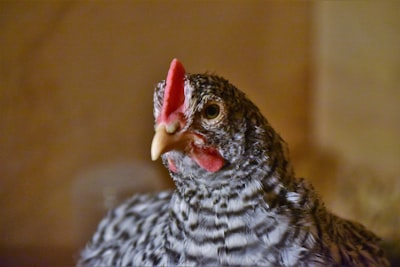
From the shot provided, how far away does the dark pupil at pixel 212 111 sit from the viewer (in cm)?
65

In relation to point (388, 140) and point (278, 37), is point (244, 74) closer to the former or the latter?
point (278, 37)

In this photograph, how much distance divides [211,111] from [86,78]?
450 mm

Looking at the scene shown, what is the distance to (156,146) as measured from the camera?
2.01ft

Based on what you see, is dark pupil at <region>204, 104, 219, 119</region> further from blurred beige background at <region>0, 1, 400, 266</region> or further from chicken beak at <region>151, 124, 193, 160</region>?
blurred beige background at <region>0, 1, 400, 266</region>

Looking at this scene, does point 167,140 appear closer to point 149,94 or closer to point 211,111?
point 211,111

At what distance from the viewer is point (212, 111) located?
0.65 metres

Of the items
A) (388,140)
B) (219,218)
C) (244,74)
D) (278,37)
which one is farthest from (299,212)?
(388,140)

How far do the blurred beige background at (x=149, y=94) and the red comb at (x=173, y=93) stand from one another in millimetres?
287

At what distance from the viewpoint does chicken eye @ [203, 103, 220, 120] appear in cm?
65

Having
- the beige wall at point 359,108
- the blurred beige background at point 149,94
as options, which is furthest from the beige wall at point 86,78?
the beige wall at point 359,108

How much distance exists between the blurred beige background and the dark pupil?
1.00ft

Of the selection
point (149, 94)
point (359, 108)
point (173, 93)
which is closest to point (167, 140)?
point (173, 93)

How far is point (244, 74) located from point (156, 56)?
210 millimetres

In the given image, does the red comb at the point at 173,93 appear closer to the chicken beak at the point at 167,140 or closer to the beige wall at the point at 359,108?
the chicken beak at the point at 167,140
